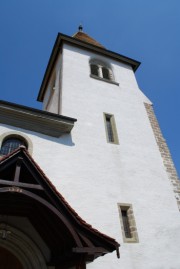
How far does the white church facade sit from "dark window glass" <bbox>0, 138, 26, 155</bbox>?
1.1 inches

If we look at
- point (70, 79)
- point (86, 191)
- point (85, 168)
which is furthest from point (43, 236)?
point (70, 79)

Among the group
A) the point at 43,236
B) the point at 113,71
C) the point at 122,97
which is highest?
the point at 113,71

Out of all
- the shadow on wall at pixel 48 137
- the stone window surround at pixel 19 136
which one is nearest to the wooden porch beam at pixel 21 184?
the stone window surround at pixel 19 136

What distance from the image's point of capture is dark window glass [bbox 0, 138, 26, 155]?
7336mm

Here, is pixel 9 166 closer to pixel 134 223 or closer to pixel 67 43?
pixel 134 223

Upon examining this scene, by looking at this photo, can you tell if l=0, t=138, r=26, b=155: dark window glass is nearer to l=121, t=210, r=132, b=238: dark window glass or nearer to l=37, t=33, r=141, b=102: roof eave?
l=121, t=210, r=132, b=238: dark window glass

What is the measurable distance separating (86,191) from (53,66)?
9.17 m

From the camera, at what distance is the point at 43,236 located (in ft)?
19.8

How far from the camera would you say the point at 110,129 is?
32.3 ft

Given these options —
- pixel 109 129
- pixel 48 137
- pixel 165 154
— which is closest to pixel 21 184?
pixel 48 137

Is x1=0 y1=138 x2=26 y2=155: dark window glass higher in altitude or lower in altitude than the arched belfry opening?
higher

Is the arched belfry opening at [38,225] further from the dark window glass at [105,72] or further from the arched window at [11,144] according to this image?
the dark window glass at [105,72]

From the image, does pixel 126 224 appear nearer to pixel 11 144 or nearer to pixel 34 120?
pixel 11 144

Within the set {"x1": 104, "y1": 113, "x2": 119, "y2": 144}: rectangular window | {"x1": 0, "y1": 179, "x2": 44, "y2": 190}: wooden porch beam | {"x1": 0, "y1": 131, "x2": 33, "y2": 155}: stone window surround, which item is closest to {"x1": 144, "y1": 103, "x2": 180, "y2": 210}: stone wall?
{"x1": 104, "y1": 113, "x2": 119, "y2": 144}: rectangular window
